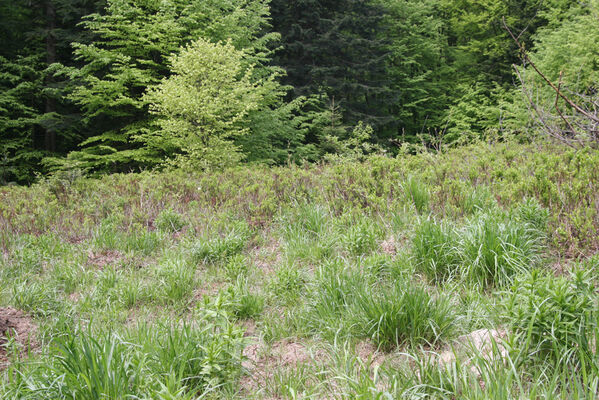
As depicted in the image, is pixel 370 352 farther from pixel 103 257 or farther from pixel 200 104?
pixel 200 104

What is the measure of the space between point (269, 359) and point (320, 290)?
646 mm

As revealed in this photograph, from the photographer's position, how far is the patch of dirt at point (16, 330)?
8.82ft

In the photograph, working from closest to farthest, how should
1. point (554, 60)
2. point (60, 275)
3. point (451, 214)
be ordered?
point (60, 275) → point (451, 214) → point (554, 60)

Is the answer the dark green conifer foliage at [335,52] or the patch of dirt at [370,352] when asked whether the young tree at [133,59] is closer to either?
the dark green conifer foliage at [335,52]

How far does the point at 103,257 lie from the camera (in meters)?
4.68

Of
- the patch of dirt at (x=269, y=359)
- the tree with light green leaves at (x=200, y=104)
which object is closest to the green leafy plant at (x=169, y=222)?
the patch of dirt at (x=269, y=359)

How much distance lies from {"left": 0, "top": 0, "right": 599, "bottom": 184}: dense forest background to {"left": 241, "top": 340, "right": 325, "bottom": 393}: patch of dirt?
18.0ft

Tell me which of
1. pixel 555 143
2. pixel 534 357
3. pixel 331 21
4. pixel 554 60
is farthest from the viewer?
pixel 331 21

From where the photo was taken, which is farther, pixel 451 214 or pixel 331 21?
pixel 331 21

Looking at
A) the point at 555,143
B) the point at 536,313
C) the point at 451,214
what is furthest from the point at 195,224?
the point at 555,143

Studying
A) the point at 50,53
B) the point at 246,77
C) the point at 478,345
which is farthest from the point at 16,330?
the point at 50,53

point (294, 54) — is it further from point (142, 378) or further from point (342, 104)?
point (142, 378)

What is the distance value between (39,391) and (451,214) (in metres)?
3.86

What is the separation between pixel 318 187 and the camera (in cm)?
610
